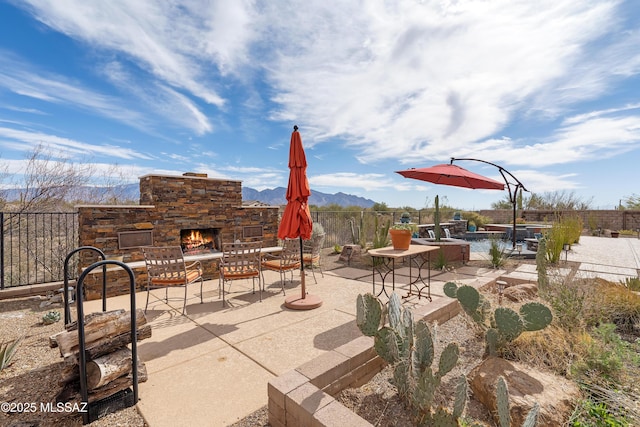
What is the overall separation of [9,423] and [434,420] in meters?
2.80

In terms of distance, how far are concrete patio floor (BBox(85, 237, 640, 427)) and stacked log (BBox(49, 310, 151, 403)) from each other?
0.26 metres

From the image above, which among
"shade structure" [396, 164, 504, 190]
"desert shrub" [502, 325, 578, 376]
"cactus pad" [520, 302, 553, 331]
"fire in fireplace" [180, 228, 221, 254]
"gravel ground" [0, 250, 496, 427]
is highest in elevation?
"shade structure" [396, 164, 504, 190]

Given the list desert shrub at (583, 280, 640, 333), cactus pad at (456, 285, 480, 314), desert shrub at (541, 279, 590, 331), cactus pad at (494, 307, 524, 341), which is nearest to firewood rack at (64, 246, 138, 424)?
cactus pad at (456, 285, 480, 314)

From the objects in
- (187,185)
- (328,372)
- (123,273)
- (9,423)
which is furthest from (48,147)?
(328,372)

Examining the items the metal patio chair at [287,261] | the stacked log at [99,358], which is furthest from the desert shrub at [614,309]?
the stacked log at [99,358]

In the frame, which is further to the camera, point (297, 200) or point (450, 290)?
point (297, 200)

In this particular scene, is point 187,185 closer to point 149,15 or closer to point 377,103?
point 149,15

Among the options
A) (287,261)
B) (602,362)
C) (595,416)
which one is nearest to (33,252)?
(287,261)

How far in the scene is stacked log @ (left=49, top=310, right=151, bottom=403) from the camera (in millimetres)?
1985

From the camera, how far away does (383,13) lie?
456 centimetres

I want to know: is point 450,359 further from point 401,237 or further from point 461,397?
point 401,237

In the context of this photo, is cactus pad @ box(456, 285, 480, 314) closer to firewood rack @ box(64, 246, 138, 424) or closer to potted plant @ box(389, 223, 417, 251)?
potted plant @ box(389, 223, 417, 251)

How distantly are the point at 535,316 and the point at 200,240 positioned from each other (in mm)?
6685

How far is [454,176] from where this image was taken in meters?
6.34
